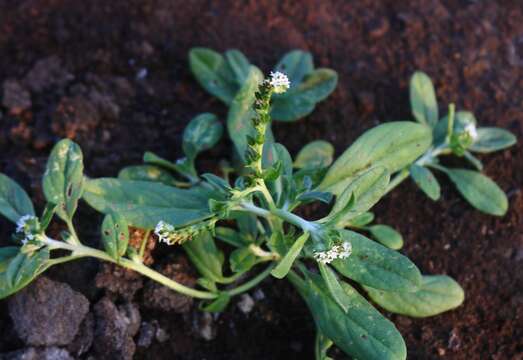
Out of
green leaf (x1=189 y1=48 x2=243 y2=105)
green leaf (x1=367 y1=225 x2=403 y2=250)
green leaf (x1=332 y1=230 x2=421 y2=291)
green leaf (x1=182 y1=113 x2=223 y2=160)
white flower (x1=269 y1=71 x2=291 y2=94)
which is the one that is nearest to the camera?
white flower (x1=269 y1=71 x2=291 y2=94)

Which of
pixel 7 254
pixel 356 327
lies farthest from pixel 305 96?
pixel 7 254

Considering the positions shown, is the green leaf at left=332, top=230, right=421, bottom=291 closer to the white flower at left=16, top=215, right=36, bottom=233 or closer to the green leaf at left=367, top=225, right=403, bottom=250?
the green leaf at left=367, top=225, right=403, bottom=250

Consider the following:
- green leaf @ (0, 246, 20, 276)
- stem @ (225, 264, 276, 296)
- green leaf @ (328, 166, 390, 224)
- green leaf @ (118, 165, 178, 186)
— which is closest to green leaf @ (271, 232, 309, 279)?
green leaf @ (328, 166, 390, 224)

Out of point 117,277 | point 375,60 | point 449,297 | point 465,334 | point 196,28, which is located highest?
point 196,28

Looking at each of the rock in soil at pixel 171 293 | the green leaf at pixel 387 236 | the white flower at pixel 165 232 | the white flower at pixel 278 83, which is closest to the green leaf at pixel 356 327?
the green leaf at pixel 387 236

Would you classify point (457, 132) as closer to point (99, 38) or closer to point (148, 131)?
point (148, 131)

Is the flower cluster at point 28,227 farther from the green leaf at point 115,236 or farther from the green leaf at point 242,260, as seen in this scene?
the green leaf at point 242,260

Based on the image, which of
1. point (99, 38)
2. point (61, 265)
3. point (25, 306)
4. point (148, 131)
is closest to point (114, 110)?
point (148, 131)
